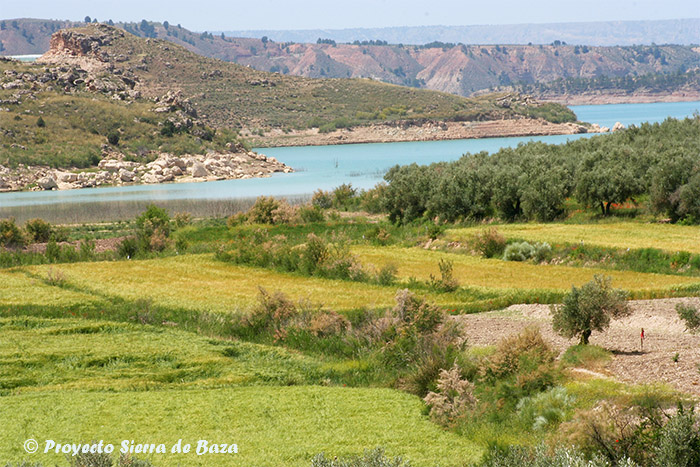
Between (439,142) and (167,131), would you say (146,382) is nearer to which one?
(167,131)

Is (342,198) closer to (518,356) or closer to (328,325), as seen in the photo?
(328,325)

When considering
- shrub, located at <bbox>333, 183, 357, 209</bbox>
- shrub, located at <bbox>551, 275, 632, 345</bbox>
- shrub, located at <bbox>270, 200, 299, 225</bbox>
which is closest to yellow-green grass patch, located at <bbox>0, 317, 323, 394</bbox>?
shrub, located at <bbox>551, 275, 632, 345</bbox>

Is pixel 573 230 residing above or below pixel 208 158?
above

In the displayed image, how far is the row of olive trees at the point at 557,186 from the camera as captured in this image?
40.2m

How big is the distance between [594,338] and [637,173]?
2957cm

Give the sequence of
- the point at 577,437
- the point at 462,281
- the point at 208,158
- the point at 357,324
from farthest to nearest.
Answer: the point at 208,158 → the point at 462,281 → the point at 357,324 → the point at 577,437

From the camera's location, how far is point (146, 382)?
16109mm

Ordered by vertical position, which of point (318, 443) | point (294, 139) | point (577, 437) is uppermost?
point (577, 437)

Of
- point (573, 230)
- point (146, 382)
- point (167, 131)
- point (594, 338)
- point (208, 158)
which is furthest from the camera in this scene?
point (167, 131)

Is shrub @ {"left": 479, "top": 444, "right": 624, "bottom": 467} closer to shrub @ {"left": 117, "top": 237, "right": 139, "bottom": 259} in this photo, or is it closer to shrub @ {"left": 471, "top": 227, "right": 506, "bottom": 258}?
shrub @ {"left": 471, "top": 227, "right": 506, "bottom": 258}

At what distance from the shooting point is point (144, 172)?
102875mm

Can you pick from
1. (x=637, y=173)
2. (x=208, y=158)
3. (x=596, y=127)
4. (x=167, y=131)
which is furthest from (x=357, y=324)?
(x=596, y=127)

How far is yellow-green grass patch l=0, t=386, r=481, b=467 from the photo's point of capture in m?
11.9

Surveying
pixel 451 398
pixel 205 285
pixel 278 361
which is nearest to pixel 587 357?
pixel 451 398
